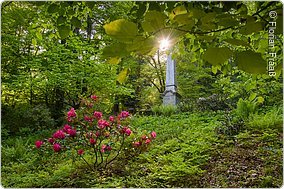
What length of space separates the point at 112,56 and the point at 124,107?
10.5 m

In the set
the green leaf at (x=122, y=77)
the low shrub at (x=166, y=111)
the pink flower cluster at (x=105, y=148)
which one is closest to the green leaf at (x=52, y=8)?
the green leaf at (x=122, y=77)

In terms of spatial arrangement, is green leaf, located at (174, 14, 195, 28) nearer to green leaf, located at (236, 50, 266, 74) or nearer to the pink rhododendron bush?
green leaf, located at (236, 50, 266, 74)

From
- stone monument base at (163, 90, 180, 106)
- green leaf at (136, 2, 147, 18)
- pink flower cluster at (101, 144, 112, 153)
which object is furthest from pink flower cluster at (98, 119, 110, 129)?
stone monument base at (163, 90, 180, 106)

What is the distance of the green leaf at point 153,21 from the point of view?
0.41 metres

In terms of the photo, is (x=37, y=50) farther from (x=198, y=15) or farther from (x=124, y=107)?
(x=198, y=15)

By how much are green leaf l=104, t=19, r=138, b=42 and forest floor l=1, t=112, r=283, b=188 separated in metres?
2.68

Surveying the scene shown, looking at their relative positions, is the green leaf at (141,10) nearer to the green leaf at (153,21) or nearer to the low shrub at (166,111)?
the green leaf at (153,21)

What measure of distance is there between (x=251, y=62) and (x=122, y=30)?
194 mm

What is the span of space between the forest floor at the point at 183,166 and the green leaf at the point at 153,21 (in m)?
2.67

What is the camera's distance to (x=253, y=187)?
268 centimetres

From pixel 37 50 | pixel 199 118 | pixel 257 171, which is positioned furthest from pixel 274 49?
pixel 37 50

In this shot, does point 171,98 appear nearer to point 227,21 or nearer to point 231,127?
point 231,127

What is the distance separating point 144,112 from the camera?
8766 mm

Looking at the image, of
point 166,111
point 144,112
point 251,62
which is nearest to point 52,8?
point 251,62
